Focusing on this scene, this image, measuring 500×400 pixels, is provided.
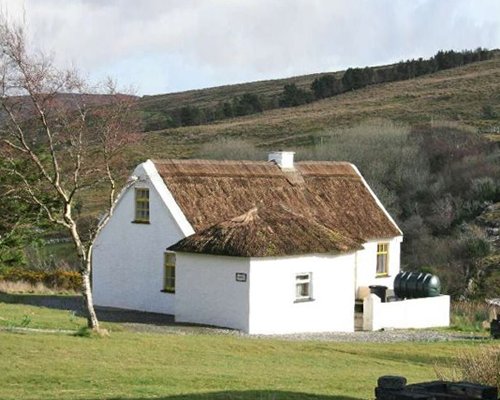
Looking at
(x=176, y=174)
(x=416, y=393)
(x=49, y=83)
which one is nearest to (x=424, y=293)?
(x=176, y=174)

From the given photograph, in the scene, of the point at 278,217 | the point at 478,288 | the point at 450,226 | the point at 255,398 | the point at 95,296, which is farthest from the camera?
the point at 450,226

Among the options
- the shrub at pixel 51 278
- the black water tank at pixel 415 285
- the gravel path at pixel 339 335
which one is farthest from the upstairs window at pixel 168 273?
the shrub at pixel 51 278

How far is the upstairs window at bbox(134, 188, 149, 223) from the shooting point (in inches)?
1404

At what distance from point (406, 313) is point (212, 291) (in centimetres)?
783

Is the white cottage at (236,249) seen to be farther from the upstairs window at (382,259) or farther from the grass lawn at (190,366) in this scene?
the grass lawn at (190,366)

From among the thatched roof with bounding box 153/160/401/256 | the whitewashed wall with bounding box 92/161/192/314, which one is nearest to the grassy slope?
the thatched roof with bounding box 153/160/401/256

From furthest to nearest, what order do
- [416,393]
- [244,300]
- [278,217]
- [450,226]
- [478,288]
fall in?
[450,226]
[478,288]
[278,217]
[244,300]
[416,393]

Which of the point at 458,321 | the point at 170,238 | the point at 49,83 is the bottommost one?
the point at 458,321

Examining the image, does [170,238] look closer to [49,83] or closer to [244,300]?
[244,300]

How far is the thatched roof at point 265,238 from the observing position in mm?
31922

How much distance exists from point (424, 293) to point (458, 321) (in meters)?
1.73

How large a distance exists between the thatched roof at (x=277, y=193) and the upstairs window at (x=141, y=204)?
3.24 feet

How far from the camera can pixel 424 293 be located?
38.8 m

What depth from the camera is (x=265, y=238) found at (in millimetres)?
32344
